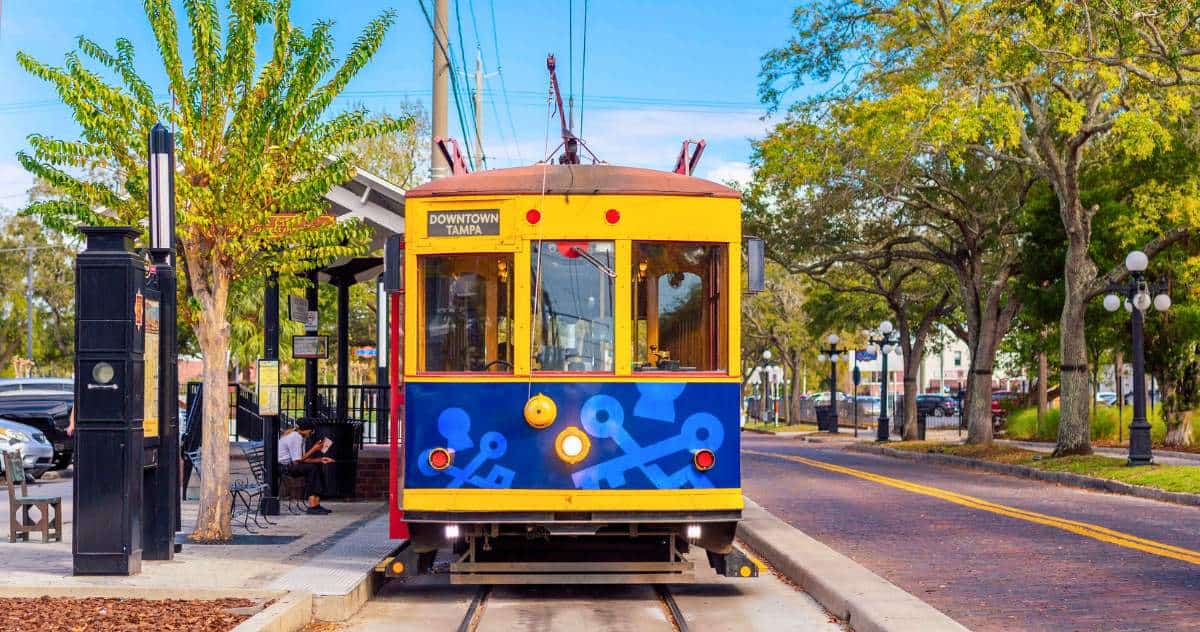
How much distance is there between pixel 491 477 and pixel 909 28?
1866 cm

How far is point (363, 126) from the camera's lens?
48.3 ft

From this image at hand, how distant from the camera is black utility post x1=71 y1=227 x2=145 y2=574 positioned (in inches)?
445

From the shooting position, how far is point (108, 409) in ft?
38.0

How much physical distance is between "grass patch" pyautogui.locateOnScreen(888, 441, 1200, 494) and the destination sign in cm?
1479

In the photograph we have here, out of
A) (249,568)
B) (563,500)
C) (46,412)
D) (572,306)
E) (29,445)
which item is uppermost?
(572,306)

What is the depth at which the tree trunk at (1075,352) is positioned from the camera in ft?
97.7

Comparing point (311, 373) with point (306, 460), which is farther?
point (311, 373)

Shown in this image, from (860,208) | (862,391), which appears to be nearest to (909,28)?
(860,208)

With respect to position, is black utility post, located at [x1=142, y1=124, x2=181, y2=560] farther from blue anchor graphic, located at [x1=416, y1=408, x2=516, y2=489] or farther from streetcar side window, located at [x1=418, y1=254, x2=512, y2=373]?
blue anchor graphic, located at [x1=416, y1=408, x2=516, y2=489]

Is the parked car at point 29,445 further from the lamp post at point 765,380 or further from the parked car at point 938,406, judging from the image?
the parked car at point 938,406

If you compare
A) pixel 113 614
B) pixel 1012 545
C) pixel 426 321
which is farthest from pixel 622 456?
pixel 1012 545

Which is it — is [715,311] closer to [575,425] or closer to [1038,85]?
[575,425]

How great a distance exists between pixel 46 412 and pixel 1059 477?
1989 cm

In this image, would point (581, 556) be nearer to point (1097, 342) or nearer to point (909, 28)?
point (909, 28)
